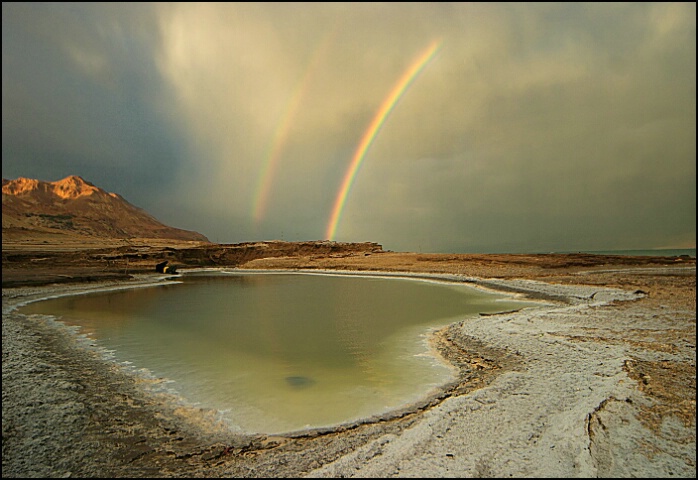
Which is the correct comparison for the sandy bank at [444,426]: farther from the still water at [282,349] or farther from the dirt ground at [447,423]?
the still water at [282,349]

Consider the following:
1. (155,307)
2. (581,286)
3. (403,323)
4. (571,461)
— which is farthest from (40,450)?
(581,286)

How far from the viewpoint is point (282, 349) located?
1203 cm

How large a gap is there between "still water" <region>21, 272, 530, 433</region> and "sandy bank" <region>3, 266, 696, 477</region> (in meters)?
0.74

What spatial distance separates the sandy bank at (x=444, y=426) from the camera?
4.93 m

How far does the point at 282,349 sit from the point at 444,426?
715cm

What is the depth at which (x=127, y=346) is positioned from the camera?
40.7 feet

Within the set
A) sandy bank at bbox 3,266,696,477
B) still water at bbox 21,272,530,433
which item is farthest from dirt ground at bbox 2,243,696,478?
still water at bbox 21,272,530,433

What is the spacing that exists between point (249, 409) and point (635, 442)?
6.45m

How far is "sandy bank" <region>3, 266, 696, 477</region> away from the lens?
4930 millimetres

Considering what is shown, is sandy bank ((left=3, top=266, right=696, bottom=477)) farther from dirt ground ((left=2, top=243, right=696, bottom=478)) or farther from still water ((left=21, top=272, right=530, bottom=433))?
still water ((left=21, top=272, right=530, bottom=433))

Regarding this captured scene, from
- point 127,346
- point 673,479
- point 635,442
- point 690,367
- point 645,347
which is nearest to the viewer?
point 673,479

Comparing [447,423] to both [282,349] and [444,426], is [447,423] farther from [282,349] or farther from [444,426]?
[282,349]

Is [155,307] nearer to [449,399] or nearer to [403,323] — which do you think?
[403,323]

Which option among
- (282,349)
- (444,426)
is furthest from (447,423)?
(282,349)
